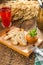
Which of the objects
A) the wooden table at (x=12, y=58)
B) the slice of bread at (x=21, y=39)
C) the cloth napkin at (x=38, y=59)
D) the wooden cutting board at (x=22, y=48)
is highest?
the slice of bread at (x=21, y=39)

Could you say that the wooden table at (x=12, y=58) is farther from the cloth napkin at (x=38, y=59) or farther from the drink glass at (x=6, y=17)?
the drink glass at (x=6, y=17)

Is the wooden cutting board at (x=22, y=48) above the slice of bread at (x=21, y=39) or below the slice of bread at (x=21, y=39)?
below

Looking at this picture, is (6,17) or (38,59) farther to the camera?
(6,17)

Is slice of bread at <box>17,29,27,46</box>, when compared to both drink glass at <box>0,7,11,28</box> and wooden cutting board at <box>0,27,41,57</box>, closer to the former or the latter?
wooden cutting board at <box>0,27,41,57</box>

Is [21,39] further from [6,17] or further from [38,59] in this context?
[6,17]

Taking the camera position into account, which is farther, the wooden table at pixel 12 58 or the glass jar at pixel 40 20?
the glass jar at pixel 40 20

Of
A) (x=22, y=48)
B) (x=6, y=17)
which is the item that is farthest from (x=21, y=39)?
(x=6, y=17)

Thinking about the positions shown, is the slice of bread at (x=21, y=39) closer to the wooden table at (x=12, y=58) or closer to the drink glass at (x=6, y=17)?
the wooden table at (x=12, y=58)

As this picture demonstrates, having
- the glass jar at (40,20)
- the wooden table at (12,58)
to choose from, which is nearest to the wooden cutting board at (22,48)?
the wooden table at (12,58)

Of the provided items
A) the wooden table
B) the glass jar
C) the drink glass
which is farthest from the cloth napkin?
the drink glass

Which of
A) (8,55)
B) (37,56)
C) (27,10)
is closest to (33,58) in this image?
(37,56)

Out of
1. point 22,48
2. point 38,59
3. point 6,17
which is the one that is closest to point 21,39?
point 22,48

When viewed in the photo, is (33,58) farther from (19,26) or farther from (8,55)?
(19,26)
